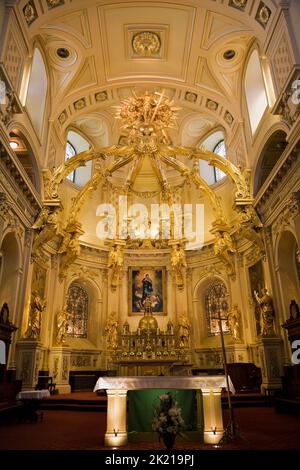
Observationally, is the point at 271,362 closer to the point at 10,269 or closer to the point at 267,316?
the point at 267,316

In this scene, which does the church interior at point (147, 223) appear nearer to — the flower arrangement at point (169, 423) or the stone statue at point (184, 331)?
the stone statue at point (184, 331)

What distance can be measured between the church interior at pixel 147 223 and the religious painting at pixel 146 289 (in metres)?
0.09

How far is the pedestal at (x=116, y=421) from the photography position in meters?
5.50

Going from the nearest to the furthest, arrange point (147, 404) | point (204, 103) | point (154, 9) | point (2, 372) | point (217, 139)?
point (147, 404), point (2, 372), point (154, 9), point (204, 103), point (217, 139)

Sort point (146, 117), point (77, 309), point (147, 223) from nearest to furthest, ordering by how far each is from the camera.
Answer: point (146, 117)
point (77, 309)
point (147, 223)

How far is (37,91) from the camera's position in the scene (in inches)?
592

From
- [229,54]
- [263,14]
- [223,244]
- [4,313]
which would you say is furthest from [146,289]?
[263,14]

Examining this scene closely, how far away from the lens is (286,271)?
42.1 ft

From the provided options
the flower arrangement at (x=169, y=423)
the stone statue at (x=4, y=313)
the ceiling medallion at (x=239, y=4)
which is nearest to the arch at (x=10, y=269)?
the stone statue at (x=4, y=313)

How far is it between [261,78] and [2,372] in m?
14.8

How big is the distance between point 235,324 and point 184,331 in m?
3.41

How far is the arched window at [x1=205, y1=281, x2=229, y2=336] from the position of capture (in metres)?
18.8
